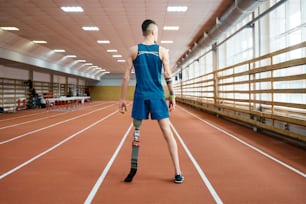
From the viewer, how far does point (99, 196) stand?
9.55ft

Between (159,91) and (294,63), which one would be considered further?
(294,63)

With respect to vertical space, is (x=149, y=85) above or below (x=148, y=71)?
below

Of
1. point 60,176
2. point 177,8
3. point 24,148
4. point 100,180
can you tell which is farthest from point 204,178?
point 177,8

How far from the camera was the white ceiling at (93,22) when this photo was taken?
37.4ft

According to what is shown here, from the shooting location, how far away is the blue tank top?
330 centimetres

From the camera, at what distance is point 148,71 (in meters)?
3.33

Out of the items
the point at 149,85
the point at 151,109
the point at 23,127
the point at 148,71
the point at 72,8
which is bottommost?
the point at 23,127

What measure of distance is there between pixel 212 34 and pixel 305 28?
22.1 ft

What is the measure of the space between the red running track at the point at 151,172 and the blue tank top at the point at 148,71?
1068mm

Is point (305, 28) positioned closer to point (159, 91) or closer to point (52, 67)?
point (159, 91)

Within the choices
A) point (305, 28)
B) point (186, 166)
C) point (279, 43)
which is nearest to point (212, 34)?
point (279, 43)

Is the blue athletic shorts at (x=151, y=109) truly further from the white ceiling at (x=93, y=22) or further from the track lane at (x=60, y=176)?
the white ceiling at (x=93, y=22)

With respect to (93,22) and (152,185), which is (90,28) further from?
(152,185)

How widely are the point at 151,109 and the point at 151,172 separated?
3.29 ft
